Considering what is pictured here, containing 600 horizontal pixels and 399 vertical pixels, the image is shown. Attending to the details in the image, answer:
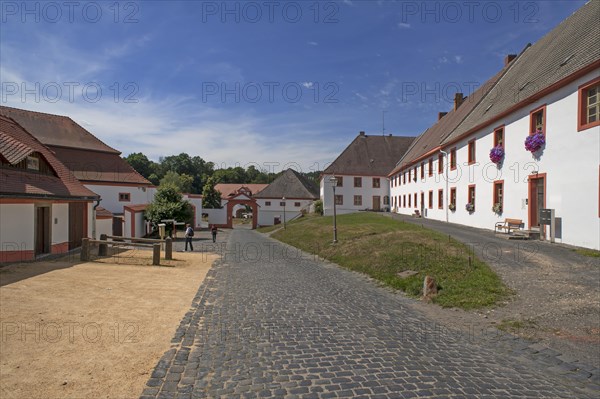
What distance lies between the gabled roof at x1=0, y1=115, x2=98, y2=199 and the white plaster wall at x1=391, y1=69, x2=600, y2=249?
19732 mm

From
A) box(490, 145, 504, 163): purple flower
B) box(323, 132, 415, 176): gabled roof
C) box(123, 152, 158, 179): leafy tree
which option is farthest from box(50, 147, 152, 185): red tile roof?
box(123, 152, 158, 179): leafy tree

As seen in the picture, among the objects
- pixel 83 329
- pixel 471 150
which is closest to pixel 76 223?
pixel 83 329

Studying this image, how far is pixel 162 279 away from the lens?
1228 cm

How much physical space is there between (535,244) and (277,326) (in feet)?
40.7

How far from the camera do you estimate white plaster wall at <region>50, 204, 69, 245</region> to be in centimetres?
1728

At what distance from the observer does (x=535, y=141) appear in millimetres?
16188

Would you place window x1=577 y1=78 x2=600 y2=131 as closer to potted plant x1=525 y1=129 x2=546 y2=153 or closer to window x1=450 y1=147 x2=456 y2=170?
potted plant x1=525 y1=129 x2=546 y2=153

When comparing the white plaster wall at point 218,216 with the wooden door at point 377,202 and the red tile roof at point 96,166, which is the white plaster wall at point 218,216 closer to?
the red tile roof at point 96,166

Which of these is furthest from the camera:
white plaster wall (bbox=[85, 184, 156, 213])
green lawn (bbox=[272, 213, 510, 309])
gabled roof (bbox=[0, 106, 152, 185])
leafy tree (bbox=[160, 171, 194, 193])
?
leafy tree (bbox=[160, 171, 194, 193])

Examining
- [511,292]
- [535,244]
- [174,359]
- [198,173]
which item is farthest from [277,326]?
[198,173]

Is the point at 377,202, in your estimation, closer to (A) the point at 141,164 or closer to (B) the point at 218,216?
(B) the point at 218,216

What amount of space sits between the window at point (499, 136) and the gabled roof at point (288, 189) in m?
41.5

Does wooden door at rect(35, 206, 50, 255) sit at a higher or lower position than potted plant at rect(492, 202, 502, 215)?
lower

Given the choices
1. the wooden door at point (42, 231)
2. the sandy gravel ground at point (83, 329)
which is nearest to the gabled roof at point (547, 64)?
the sandy gravel ground at point (83, 329)
